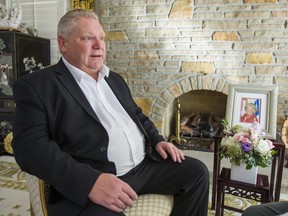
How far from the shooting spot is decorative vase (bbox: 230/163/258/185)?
1.46 metres

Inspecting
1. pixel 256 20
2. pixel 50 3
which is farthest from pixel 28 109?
pixel 50 3

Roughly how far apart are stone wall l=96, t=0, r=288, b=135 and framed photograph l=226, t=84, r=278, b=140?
0.57 m

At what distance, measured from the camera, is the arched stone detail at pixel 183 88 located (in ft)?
7.84

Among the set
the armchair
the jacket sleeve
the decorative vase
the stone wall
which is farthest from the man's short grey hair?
the stone wall

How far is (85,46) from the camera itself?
127 cm

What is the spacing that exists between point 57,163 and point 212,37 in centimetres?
187

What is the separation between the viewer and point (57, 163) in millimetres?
984

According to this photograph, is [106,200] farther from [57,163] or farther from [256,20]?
[256,20]

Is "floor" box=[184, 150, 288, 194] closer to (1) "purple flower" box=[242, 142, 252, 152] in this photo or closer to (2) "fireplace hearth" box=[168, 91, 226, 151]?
(2) "fireplace hearth" box=[168, 91, 226, 151]

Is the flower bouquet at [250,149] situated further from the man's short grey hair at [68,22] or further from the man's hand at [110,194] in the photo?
the man's short grey hair at [68,22]

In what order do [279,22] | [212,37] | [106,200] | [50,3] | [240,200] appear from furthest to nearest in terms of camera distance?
[50,3] < [212,37] < [279,22] < [240,200] < [106,200]

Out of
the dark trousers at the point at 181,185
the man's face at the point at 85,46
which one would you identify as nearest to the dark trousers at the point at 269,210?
the dark trousers at the point at 181,185

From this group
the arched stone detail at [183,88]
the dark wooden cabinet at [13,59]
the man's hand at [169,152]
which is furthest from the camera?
the dark wooden cabinet at [13,59]

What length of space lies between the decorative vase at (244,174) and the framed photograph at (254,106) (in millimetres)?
326
